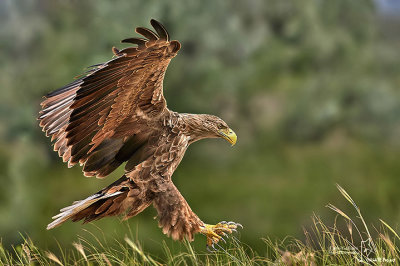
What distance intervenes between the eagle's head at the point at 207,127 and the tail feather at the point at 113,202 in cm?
37

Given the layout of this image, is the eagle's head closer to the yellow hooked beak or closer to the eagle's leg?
the yellow hooked beak

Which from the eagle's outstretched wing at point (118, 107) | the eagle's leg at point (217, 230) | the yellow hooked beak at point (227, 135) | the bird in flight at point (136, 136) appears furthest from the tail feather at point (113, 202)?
the yellow hooked beak at point (227, 135)

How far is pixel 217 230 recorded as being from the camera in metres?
2.33

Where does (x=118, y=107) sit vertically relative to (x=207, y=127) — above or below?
above

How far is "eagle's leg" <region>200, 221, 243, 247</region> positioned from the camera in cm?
230

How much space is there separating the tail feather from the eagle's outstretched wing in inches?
6.6

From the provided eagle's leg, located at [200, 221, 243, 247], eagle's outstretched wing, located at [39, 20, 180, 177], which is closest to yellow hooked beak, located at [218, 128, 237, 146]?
eagle's outstretched wing, located at [39, 20, 180, 177]

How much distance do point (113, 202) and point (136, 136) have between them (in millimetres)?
313

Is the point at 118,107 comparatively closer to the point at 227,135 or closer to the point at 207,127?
the point at 207,127

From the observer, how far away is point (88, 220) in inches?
91.1

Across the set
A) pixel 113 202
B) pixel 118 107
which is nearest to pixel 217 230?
pixel 113 202

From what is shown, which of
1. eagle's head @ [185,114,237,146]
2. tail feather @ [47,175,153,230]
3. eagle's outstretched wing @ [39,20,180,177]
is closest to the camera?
eagle's outstretched wing @ [39,20,180,177]

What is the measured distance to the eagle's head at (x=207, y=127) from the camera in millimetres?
2512

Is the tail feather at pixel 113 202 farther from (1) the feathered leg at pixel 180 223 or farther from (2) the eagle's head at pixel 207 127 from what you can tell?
(2) the eagle's head at pixel 207 127
